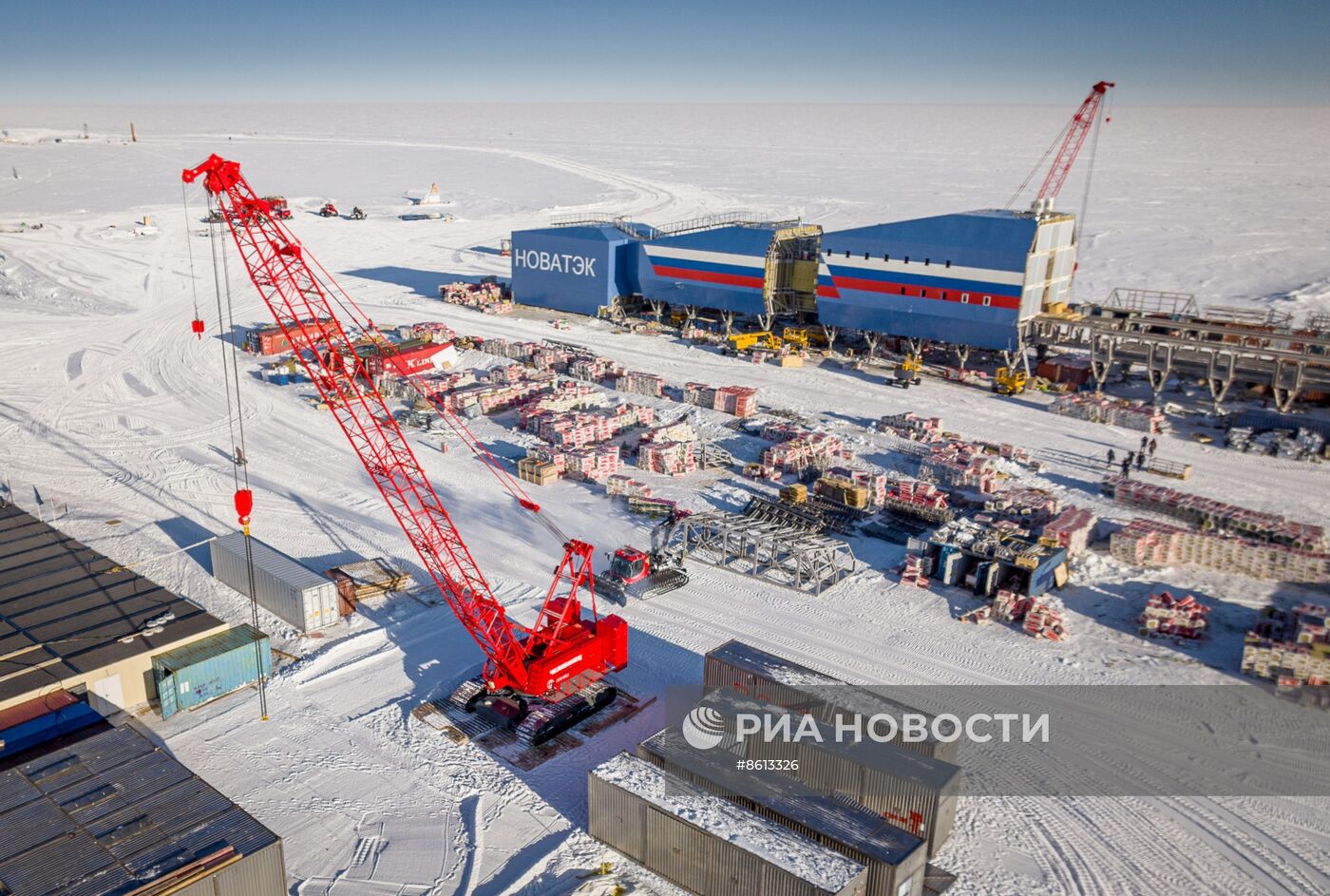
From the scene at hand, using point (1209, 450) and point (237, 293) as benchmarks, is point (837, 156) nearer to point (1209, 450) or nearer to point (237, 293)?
point (237, 293)

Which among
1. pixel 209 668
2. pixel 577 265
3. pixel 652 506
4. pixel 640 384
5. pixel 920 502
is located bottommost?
pixel 209 668

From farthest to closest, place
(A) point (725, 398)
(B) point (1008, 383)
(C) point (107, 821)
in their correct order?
(B) point (1008, 383)
(A) point (725, 398)
(C) point (107, 821)

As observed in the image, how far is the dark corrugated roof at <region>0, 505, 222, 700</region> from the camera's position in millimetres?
20000

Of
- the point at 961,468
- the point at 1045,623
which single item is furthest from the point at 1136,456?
the point at 1045,623

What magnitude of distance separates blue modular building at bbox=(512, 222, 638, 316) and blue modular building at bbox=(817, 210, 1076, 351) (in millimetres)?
12304

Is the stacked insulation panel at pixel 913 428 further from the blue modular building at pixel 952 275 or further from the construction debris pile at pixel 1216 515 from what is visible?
the blue modular building at pixel 952 275

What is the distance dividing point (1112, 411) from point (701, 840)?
97.7 ft

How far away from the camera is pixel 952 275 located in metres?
42.5

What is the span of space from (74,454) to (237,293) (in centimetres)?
2783

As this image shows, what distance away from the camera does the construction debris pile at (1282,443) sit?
35.1 metres

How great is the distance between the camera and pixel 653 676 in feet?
72.3

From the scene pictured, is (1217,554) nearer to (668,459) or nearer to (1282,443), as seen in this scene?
(1282,443)

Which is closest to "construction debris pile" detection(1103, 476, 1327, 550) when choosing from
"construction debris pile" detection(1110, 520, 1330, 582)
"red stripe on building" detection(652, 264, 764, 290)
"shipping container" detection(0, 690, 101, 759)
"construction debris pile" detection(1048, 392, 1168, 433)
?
"construction debris pile" detection(1110, 520, 1330, 582)

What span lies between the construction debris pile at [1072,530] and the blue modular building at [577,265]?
30.5m
